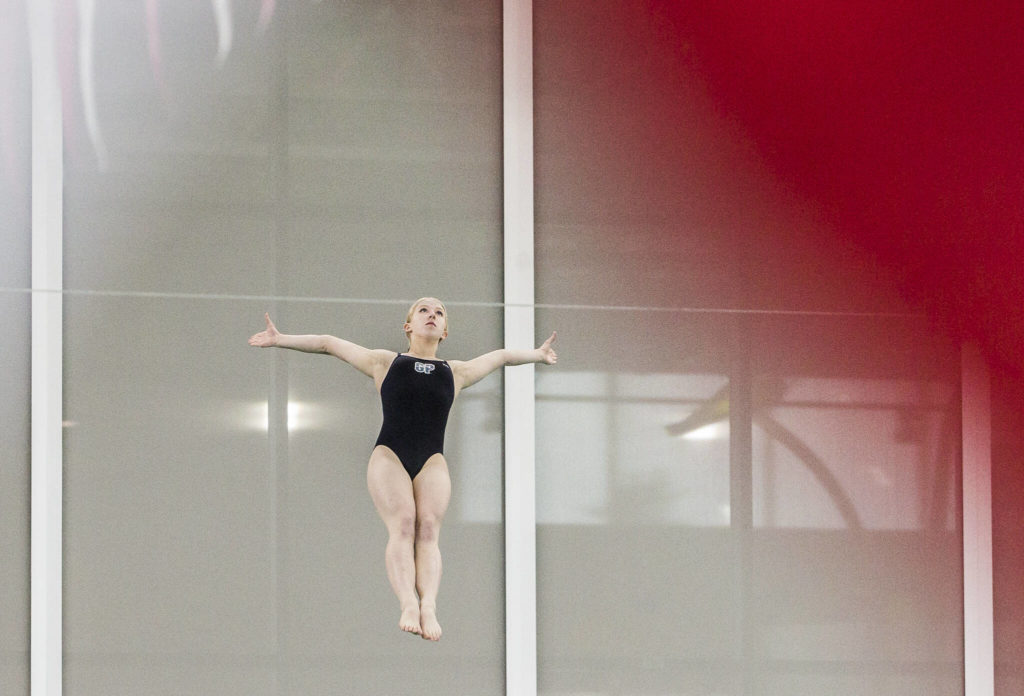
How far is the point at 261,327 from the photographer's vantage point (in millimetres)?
3816

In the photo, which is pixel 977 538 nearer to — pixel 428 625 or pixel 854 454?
pixel 854 454

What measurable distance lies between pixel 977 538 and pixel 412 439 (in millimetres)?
2634

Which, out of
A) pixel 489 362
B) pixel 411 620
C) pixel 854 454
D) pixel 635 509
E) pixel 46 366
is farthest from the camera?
pixel 854 454

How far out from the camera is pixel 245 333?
12.5ft

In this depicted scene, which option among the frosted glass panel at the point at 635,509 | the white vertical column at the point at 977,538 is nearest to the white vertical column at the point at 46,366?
the frosted glass panel at the point at 635,509

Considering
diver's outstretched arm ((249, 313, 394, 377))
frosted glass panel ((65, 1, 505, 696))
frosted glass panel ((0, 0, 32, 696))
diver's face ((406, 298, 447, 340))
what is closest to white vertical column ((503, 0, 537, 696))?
frosted glass panel ((65, 1, 505, 696))

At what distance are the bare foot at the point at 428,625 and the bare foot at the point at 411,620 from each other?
0.07 ft

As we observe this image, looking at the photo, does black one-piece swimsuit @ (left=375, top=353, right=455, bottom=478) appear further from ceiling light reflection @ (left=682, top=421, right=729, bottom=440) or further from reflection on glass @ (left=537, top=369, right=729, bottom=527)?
ceiling light reflection @ (left=682, top=421, right=729, bottom=440)

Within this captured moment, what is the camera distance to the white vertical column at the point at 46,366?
3627mm

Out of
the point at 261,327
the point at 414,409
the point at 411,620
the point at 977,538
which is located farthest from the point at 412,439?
the point at 977,538

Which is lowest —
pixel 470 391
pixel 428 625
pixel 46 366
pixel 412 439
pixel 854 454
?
pixel 428 625

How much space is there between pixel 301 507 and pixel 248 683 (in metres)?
0.71

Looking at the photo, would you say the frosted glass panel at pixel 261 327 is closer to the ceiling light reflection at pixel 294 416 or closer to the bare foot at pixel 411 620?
the ceiling light reflection at pixel 294 416

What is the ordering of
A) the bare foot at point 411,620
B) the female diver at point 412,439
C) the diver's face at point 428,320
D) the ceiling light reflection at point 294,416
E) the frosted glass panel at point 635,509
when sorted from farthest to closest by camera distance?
the frosted glass panel at point 635,509
the ceiling light reflection at point 294,416
the diver's face at point 428,320
the female diver at point 412,439
the bare foot at point 411,620
